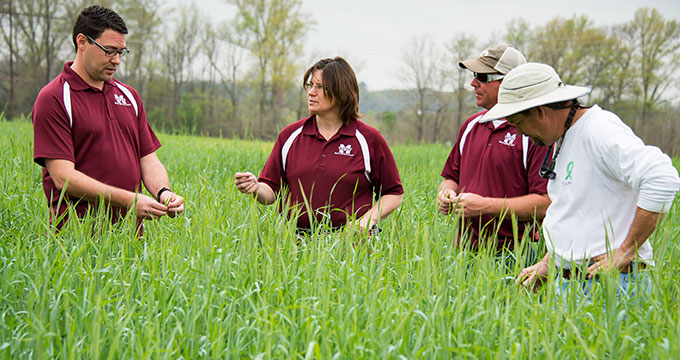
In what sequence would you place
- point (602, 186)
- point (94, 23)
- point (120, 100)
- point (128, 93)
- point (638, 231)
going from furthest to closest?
1. point (128, 93)
2. point (120, 100)
3. point (94, 23)
4. point (602, 186)
5. point (638, 231)

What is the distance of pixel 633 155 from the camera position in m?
2.07

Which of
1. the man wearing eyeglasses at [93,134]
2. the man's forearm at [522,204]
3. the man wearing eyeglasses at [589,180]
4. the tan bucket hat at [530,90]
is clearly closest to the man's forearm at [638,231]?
the man wearing eyeglasses at [589,180]

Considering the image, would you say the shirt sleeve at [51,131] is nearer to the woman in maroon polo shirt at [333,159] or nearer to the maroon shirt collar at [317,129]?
the woman in maroon polo shirt at [333,159]

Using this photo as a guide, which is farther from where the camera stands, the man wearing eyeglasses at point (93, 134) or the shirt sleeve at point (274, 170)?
the shirt sleeve at point (274, 170)

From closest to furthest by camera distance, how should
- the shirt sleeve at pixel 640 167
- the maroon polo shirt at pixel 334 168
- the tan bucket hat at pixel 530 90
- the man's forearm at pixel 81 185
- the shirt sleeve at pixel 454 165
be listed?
the shirt sleeve at pixel 640 167 → the tan bucket hat at pixel 530 90 → the man's forearm at pixel 81 185 → the maroon polo shirt at pixel 334 168 → the shirt sleeve at pixel 454 165

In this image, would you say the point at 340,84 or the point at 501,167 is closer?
the point at 501,167

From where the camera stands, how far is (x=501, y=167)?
302 centimetres

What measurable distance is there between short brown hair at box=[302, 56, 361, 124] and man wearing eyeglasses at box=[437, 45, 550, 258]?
0.71 meters

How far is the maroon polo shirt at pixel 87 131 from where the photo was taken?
9.07 ft

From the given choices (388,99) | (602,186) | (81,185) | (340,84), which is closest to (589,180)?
(602,186)

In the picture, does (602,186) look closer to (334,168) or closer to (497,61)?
(497,61)

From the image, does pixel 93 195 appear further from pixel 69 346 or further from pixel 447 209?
pixel 447 209

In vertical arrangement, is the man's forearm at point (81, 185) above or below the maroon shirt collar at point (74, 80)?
below

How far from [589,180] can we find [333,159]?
1.44 metres
